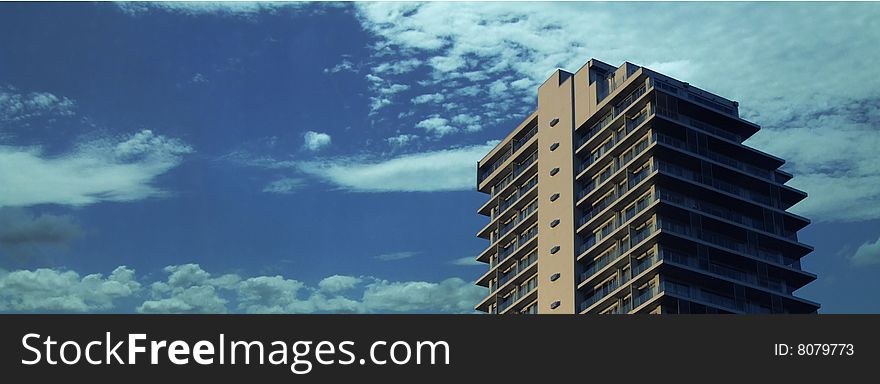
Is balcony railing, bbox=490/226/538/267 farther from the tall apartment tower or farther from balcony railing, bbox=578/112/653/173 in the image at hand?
balcony railing, bbox=578/112/653/173

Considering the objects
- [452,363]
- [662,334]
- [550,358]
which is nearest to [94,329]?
[452,363]

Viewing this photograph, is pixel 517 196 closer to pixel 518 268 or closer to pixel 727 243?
pixel 518 268

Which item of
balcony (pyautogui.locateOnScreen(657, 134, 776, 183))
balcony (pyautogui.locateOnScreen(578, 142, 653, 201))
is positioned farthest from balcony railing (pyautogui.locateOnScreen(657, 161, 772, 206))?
balcony (pyautogui.locateOnScreen(578, 142, 653, 201))

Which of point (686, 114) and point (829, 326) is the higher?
point (686, 114)

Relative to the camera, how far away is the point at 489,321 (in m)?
42.7

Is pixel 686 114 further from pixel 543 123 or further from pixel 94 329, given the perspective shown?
pixel 94 329

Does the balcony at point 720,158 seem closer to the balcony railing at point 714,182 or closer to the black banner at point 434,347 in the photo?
the balcony railing at point 714,182

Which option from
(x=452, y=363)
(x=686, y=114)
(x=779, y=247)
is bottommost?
(x=452, y=363)

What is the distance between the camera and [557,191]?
6112 inches

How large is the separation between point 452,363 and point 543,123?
123 m

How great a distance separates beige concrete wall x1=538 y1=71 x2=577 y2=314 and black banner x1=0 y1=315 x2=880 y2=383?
10263cm

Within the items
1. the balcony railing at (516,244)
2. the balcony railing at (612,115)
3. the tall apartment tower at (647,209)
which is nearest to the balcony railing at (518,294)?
the tall apartment tower at (647,209)

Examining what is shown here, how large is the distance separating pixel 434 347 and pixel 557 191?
378ft

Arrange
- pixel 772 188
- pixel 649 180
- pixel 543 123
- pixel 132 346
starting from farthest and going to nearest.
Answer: pixel 543 123, pixel 772 188, pixel 649 180, pixel 132 346
